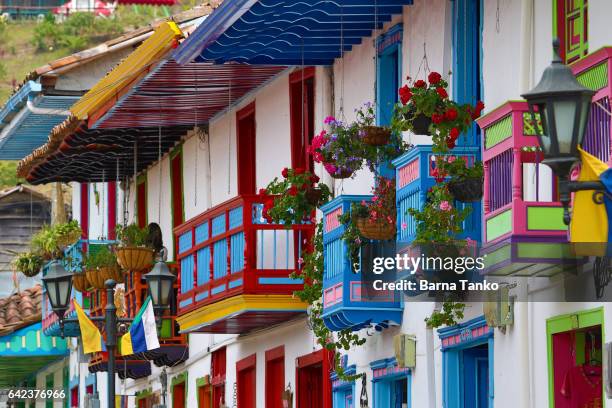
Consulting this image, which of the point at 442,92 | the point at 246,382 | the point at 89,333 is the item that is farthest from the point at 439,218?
the point at 246,382

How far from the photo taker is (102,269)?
26.5 meters

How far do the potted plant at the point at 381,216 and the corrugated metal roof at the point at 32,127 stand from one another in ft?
39.5

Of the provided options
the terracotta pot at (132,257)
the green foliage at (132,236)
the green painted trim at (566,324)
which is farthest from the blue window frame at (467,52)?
the green foliage at (132,236)

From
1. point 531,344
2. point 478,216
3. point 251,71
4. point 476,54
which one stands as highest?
point 251,71

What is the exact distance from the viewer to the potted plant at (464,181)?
14.1m

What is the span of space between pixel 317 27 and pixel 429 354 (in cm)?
424

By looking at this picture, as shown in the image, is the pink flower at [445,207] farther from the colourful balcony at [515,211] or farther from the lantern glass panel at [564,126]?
the lantern glass panel at [564,126]

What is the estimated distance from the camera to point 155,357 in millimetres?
26016

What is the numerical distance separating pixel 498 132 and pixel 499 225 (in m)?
0.64

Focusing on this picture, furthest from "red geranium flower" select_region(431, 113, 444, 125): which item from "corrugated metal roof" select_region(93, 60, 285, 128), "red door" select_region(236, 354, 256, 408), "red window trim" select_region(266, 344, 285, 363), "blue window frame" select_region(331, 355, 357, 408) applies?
"red door" select_region(236, 354, 256, 408)

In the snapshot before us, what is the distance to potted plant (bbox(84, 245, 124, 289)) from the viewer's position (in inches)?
1040

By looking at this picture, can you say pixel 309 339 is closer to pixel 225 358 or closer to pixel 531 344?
pixel 225 358

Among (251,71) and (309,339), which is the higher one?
(251,71)

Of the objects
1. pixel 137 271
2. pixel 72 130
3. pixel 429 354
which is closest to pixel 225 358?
pixel 137 271
